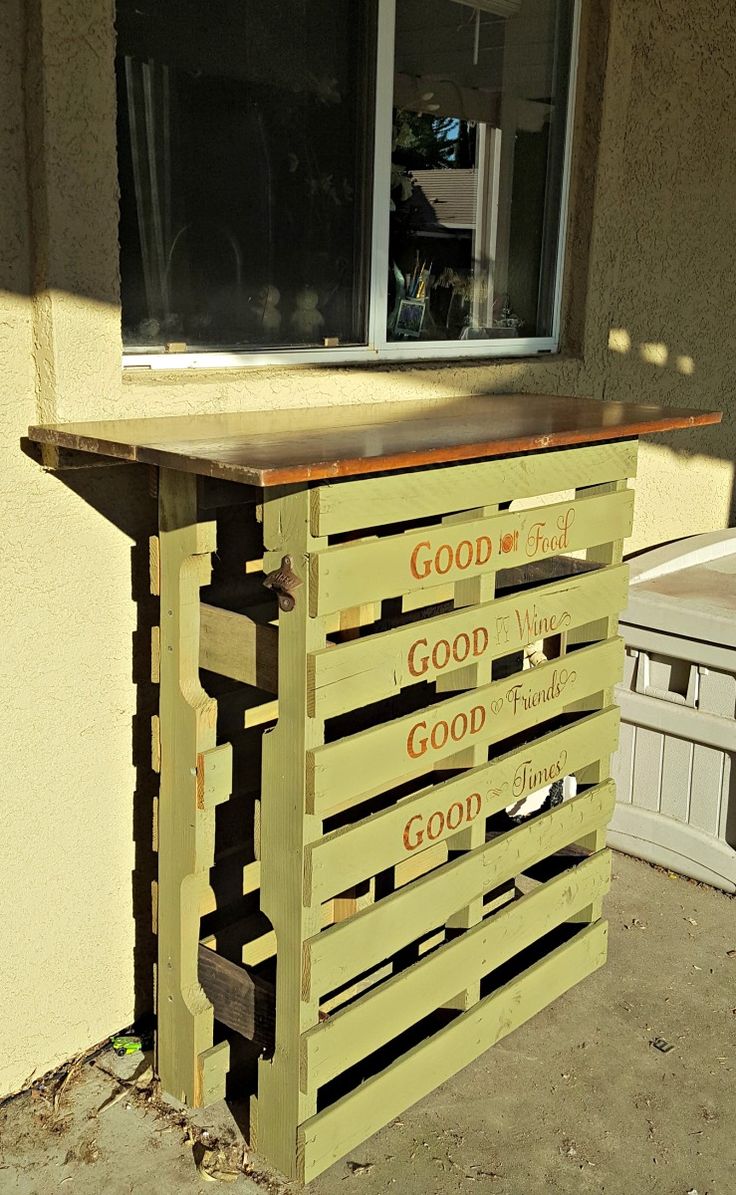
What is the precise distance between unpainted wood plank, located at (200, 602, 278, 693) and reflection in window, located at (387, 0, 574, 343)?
1.34 meters

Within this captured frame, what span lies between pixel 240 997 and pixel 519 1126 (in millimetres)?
757

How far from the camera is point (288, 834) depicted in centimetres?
252

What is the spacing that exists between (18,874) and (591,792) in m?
1.57

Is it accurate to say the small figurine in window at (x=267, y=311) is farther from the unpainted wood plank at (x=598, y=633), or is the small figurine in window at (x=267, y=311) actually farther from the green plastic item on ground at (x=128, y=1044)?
the green plastic item on ground at (x=128, y=1044)

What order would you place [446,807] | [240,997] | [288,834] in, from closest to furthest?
[288,834] < [240,997] < [446,807]

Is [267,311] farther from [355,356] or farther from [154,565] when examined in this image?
[154,565]

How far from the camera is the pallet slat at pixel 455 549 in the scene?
7.87 feet

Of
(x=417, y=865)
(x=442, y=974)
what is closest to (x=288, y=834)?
(x=442, y=974)

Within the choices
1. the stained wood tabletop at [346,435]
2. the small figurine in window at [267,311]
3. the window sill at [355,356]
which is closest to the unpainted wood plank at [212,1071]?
the stained wood tabletop at [346,435]

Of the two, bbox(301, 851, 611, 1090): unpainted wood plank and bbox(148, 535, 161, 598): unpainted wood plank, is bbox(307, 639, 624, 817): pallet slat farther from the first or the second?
bbox(148, 535, 161, 598): unpainted wood plank

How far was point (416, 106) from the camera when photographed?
11.6 feet

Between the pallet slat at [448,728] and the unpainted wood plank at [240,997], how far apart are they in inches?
17.6

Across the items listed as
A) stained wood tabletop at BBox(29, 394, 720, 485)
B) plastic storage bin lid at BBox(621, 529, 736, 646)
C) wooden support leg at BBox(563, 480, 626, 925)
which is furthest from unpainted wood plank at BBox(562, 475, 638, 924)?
plastic storage bin lid at BBox(621, 529, 736, 646)

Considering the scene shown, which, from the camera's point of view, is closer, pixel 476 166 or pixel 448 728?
pixel 448 728
